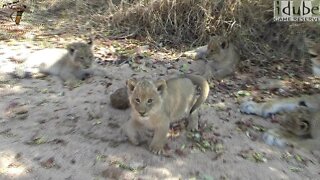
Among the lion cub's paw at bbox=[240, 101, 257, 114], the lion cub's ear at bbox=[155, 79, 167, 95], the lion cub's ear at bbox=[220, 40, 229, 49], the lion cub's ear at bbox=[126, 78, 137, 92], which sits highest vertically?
the lion cub's ear at bbox=[126, 78, 137, 92]

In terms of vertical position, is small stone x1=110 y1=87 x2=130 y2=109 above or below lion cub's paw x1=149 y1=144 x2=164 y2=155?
above

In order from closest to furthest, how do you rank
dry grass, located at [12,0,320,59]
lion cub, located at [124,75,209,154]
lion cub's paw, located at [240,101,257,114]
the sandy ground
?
1. the sandy ground
2. lion cub, located at [124,75,209,154]
3. lion cub's paw, located at [240,101,257,114]
4. dry grass, located at [12,0,320,59]

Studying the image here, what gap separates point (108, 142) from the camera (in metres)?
4.69

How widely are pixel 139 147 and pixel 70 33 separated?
446cm

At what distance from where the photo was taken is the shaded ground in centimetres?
421

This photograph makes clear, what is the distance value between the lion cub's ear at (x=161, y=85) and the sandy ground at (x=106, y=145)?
64 centimetres

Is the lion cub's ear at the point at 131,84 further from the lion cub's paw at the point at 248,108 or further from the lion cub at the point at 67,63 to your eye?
the lion cub at the point at 67,63

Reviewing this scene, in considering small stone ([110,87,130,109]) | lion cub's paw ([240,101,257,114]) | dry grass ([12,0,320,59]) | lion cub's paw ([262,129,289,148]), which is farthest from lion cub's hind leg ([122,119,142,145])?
dry grass ([12,0,320,59])

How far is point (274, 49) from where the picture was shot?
8047 mm

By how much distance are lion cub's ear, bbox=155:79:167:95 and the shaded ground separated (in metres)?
0.64

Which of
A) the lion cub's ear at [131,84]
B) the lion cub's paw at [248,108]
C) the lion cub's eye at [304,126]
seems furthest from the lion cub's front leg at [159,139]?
the lion cub's eye at [304,126]

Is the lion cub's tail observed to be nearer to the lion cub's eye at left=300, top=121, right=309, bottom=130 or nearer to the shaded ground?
the shaded ground

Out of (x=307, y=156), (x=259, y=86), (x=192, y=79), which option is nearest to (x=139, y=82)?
(x=192, y=79)

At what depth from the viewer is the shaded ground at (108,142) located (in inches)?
166
